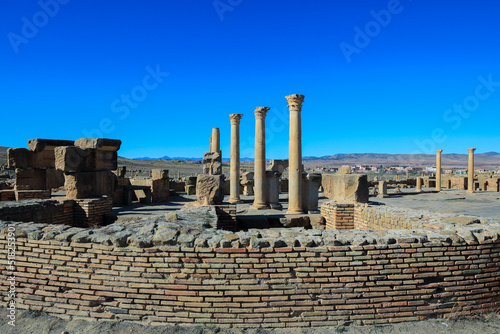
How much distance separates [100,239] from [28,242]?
43.6 inches

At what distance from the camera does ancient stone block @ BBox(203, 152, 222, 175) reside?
9.80 m

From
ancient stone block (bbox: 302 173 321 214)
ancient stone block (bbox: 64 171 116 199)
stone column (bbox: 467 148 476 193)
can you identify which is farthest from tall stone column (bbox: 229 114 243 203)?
stone column (bbox: 467 148 476 193)

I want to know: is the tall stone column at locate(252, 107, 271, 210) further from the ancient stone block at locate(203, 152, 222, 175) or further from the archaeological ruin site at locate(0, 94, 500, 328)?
the archaeological ruin site at locate(0, 94, 500, 328)

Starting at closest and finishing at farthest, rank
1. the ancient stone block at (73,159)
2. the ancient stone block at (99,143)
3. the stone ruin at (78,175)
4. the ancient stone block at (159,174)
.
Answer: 1. the stone ruin at (78,175)
2. the ancient stone block at (73,159)
3. the ancient stone block at (99,143)
4. the ancient stone block at (159,174)

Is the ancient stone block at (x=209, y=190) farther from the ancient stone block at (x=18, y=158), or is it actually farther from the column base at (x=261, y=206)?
the ancient stone block at (x=18, y=158)

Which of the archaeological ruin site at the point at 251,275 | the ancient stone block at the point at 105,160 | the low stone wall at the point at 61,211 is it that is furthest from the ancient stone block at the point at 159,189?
the archaeological ruin site at the point at 251,275

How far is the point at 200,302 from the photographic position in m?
4.05

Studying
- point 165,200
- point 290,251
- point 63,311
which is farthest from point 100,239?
point 165,200

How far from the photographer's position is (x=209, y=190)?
881 centimetres

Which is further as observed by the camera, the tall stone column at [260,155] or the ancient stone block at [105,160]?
the tall stone column at [260,155]

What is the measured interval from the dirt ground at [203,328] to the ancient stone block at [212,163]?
599 cm

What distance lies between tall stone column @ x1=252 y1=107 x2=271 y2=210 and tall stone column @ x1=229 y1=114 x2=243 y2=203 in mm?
1831

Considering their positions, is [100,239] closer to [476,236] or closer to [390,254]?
[390,254]

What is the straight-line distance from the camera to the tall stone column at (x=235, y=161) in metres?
15.3
